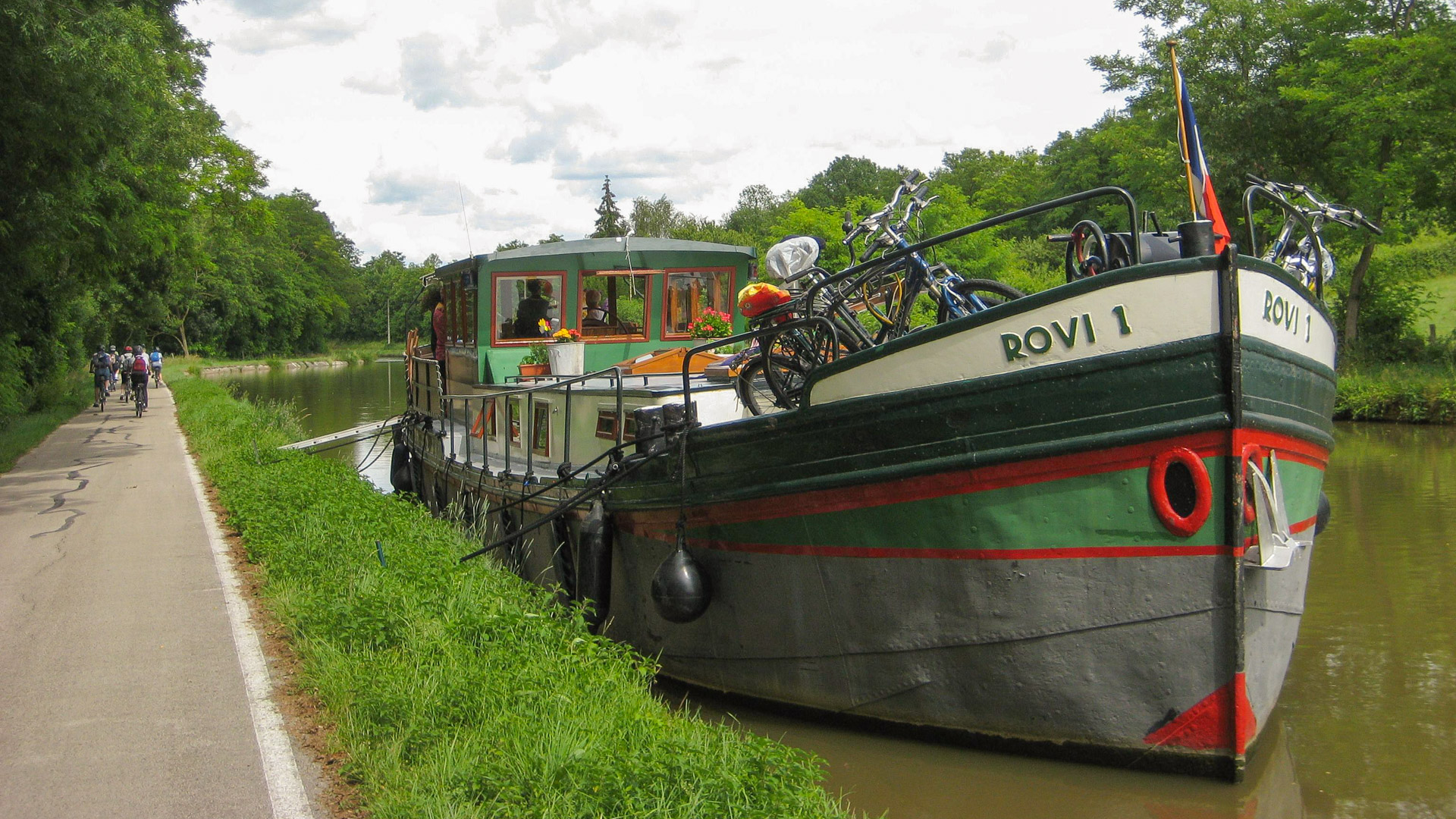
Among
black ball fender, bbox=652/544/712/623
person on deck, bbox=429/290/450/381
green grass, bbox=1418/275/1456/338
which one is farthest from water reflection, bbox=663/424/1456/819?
green grass, bbox=1418/275/1456/338

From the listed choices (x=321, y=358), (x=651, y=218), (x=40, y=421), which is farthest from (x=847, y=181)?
(x=40, y=421)

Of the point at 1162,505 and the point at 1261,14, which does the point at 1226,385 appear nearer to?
the point at 1162,505

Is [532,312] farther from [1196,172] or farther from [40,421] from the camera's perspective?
[40,421]

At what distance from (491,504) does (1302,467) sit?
6.58 m

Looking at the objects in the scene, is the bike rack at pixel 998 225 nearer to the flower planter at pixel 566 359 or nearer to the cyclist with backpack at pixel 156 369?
the flower planter at pixel 566 359

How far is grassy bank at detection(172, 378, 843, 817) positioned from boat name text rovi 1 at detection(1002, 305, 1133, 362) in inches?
83.9

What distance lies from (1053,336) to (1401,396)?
799 inches

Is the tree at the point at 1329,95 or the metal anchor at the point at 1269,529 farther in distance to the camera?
the tree at the point at 1329,95

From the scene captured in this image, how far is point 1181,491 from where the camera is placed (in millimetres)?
5320

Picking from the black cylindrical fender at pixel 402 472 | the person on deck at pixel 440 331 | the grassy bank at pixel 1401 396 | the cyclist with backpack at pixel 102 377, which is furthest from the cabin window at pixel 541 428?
the cyclist with backpack at pixel 102 377

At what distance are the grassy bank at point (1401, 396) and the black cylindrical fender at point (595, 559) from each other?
1830 cm

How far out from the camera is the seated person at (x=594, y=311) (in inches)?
451

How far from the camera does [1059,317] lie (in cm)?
536

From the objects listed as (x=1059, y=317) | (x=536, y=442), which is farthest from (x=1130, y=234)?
(x=536, y=442)
